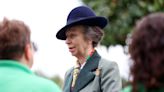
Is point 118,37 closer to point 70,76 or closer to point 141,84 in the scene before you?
point 70,76

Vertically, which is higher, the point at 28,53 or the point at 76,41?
the point at 28,53

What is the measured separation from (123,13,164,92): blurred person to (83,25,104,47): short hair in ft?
7.61

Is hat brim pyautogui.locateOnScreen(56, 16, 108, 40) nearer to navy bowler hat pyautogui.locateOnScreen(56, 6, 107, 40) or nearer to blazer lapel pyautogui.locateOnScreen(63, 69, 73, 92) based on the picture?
navy bowler hat pyautogui.locateOnScreen(56, 6, 107, 40)

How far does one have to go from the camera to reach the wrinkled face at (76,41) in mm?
5937

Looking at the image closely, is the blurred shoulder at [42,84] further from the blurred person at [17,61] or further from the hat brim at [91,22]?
the hat brim at [91,22]

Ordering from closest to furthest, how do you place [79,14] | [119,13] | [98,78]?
[98,78] < [79,14] < [119,13]

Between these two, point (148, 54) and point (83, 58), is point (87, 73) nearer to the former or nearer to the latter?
point (83, 58)

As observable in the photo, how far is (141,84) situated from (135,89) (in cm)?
4

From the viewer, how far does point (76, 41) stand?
19.6 feet

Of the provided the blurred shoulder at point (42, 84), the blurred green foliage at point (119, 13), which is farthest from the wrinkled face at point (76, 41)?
the blurred green foliage at point (119, 13)

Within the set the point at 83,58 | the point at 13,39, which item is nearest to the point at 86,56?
the point at 83,58

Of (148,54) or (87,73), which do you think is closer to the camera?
(148,54)

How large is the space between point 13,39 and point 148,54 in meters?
1.01

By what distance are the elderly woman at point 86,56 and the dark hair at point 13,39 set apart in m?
1.55
